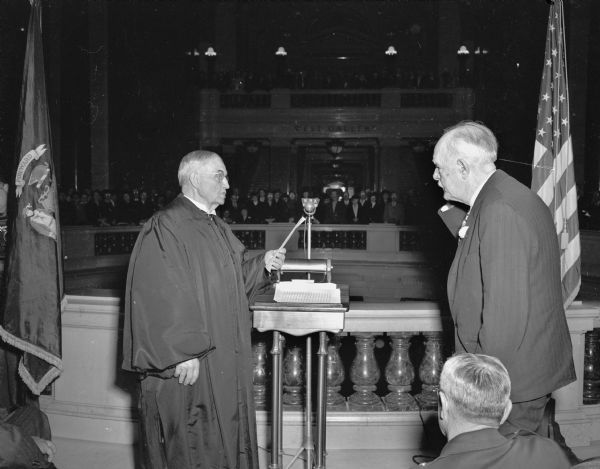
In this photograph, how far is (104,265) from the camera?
1457 cm

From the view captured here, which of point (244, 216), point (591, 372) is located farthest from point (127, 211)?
point (591, 372)

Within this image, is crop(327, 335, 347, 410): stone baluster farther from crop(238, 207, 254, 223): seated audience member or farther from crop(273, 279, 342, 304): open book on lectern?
crop(238, 207, 254, 223): seated audience member

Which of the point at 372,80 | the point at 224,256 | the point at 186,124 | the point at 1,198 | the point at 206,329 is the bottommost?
the point at 206,329

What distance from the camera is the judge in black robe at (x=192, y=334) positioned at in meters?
3.11

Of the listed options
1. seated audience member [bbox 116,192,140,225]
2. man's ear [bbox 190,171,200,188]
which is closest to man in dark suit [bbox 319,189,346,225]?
seated audience member [bbox 116,192,140,225]

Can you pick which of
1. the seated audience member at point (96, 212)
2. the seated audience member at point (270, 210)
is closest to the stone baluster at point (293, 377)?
the seated audience member at point (96, 212)

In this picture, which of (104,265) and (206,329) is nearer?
(206,329)

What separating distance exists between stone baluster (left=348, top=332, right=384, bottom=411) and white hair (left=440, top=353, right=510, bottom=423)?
2.46m

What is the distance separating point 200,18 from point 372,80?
25.9 ft

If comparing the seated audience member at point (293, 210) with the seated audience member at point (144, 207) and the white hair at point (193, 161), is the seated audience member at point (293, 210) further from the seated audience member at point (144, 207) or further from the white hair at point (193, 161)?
the white hair at point (193, 161)

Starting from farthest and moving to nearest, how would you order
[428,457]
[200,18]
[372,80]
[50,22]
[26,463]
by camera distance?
1. [200,18]
2. [372,80]
3. [50,22]
4. [428,457]
5. [26,463]

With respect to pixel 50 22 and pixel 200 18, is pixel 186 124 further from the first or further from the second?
pixel 50 22

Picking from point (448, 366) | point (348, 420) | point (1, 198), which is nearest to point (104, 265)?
point (1, 198)

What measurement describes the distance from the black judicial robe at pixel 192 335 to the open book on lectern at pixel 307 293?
29 cm
